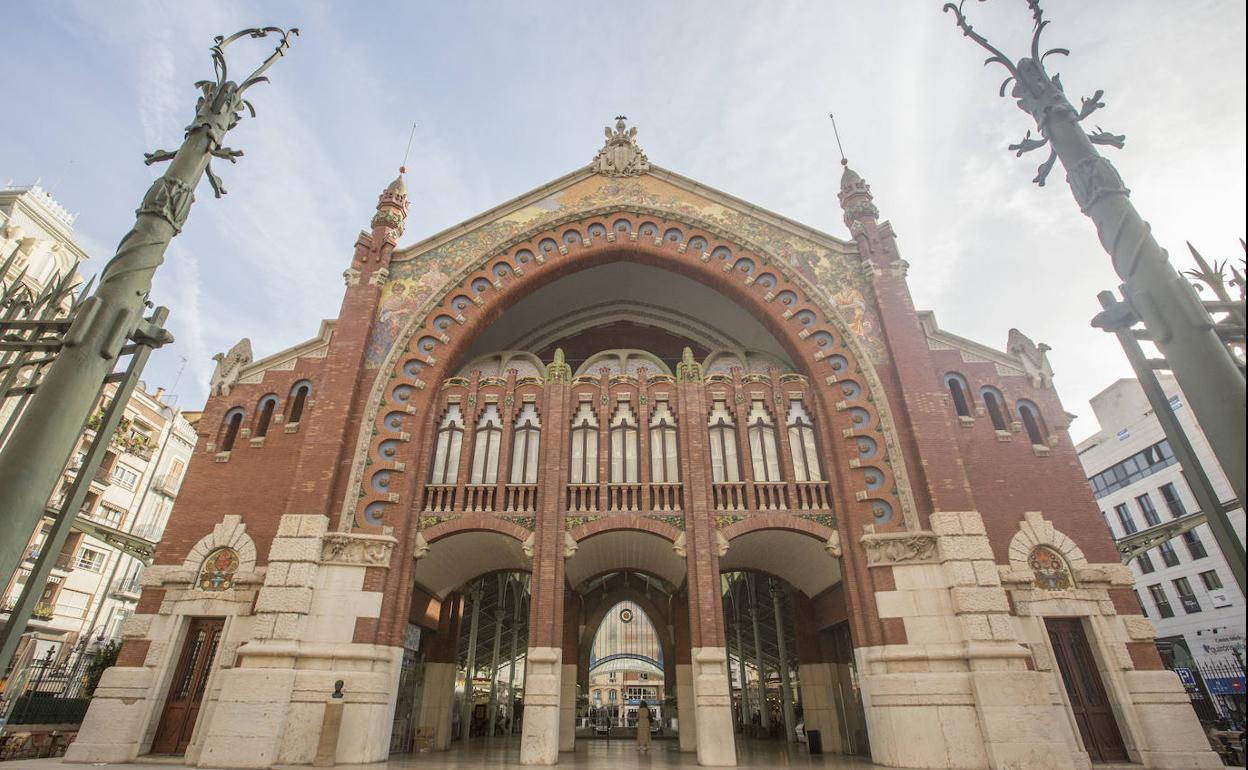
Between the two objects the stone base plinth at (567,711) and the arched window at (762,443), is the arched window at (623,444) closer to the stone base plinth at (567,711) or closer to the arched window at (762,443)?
the arched window at (762,443)

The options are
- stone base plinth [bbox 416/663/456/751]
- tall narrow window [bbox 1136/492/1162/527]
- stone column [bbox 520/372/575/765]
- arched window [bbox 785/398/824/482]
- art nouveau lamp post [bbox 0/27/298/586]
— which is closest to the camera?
art nouveau lamp post [bbox 0/27/298/586]

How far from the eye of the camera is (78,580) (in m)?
34.0

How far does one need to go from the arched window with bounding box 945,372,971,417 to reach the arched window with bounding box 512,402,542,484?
12192 mm

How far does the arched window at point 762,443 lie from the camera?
1825 centimetres

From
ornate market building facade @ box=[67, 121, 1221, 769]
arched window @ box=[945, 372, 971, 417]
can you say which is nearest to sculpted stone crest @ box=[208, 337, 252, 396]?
ornate market building facade @ box=[67, 121, 1221, 769]

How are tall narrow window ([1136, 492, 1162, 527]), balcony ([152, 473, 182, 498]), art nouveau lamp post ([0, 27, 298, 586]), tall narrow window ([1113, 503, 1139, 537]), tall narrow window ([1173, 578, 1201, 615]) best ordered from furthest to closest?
tall narrow window ([1113, 503, 1139, 537])
balcony ([152, 473, 182, 498])
tall narrow window ([1136, 492, 1162, 527])
tall narrow window ([1173, 578, 1201, 615])
art nouveau lamp post ([0, 27, 298, 586])

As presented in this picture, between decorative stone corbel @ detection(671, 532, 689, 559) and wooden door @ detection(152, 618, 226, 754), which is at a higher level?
decorative stone corbel @ detection(671, 532, 689, 559)

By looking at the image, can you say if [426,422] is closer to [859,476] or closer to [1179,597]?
[859,476]

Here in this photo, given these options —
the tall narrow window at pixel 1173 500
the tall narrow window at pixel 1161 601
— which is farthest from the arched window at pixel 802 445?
the tall narrow window at pixel 1161 601

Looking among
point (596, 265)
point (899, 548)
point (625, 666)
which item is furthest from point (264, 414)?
point (625, 666)

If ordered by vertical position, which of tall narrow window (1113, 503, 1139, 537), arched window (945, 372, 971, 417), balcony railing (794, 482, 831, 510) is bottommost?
balcony railing (794, 482, 831, 510)

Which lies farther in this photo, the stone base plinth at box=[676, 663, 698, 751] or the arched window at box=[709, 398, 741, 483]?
the stone base plinth at box=[676, 663, 698, 751]

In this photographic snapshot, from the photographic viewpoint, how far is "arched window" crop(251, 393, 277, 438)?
18969mm

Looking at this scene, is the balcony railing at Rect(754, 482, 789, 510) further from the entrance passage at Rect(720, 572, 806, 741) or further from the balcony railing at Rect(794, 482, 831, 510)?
the entrance passage at Rect(720, 572, 806, 741)
